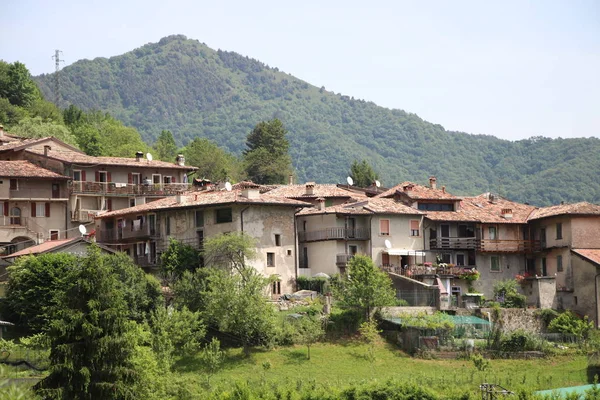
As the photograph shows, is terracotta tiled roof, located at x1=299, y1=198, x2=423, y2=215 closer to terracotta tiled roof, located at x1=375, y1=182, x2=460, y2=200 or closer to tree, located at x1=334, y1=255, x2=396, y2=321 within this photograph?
terracotta tiled roof, located at x1=375, y1=182, x2=460, y2=200

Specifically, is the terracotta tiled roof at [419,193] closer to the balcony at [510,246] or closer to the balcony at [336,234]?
the balcony at [510,246]

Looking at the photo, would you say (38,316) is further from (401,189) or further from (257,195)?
(401,189)

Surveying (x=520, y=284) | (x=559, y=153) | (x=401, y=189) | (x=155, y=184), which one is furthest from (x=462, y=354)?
(x=559, y=153)

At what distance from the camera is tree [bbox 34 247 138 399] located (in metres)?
48.9

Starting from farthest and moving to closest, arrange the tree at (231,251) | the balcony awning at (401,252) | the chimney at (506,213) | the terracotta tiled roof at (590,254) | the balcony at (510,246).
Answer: the chimney at (506,213) < the balcony at (510,246) < the balcony awning at (401,252) < the terracotta tiled roof at (590,254) < the tree at (231,251)

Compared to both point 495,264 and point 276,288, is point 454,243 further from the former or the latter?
point 276,288

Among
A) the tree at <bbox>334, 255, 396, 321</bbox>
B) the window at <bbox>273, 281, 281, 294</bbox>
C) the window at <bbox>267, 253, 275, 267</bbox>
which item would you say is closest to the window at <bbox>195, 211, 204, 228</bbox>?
the window at <bbox>267, 253, 275, 267</bbox>

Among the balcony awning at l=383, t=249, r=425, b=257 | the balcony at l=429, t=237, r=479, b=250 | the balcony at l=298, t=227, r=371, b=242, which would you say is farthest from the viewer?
the balcony at l=429, t=237, r=479, b=250

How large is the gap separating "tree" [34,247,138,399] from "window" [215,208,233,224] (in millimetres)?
21758

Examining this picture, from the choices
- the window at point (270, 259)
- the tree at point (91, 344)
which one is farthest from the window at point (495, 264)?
the tree at point (91, 344)

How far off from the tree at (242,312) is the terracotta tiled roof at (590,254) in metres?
22.6

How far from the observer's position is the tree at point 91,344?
48.9m

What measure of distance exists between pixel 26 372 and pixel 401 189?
1492 inches

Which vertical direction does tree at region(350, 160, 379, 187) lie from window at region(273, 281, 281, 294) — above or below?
above
